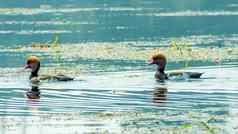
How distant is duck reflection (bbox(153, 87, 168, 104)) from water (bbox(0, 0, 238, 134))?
0.02 m

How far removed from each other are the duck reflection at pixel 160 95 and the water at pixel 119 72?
0.02 m

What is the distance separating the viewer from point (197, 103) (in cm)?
2270

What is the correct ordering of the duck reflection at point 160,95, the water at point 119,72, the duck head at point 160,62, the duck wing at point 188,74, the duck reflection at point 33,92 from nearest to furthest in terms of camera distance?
1. the water at point 119,72
2. the duck reflection at point 160,95
3. the duck reflection at point 33,92
4. the duck wing at point 188,74
5. the duck head at point 160,62

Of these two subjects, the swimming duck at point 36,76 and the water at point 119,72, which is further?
the swimming duck at point 36,76

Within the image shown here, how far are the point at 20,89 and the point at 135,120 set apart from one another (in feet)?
23.4

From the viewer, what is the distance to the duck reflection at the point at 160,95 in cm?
2333

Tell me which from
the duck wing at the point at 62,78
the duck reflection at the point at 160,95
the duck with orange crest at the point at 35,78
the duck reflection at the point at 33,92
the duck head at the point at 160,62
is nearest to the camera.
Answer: the duck reflection at the point at 160,95

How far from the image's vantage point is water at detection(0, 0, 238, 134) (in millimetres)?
20125

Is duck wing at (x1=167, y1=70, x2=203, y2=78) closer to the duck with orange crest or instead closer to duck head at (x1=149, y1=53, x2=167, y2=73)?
duck head at (x1=149, y1=53, x2=167, y2=73)

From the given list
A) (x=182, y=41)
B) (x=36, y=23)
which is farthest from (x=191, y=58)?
(x=36, y=23)

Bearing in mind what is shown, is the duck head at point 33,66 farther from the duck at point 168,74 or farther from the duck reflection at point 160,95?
the duck reflection at point 160,95

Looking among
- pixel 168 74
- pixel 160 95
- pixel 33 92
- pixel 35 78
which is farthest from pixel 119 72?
pixel 160 95

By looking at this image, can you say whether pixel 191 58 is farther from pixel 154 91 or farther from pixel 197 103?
pixel 197 103

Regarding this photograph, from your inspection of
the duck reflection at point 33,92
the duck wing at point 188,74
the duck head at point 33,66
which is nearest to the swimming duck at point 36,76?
the duck head at point 33,66
